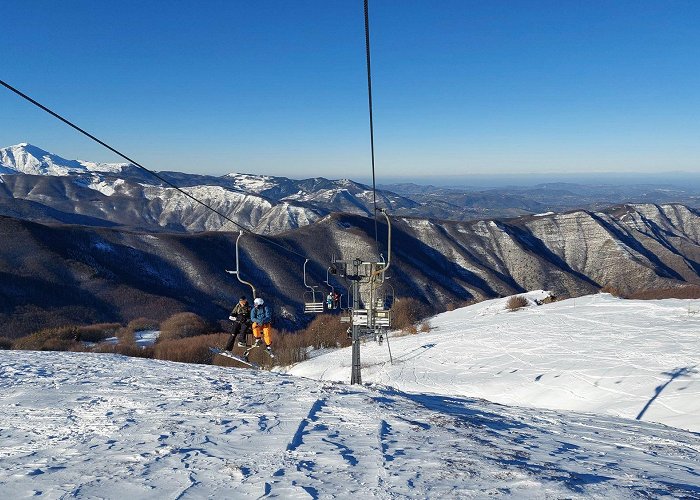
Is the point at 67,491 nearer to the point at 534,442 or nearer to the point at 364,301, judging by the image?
the point at 534,442

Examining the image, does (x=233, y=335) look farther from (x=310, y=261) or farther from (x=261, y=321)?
(x=310, y=261)

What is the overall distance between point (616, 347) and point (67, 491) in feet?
75.2

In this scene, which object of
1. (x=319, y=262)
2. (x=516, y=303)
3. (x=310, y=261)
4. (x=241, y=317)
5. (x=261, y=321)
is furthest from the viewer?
(x=319, y=262)

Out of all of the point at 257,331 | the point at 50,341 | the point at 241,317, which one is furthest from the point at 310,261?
the point at 257,331

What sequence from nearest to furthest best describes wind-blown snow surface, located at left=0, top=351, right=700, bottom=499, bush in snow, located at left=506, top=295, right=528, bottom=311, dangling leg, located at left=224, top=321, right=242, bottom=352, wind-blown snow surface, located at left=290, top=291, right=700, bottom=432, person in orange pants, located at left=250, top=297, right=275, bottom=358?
1. wind-blown snow surface, located at left=0, top=351, right=700, bottom=499
2. person in orange pants, located at left=250, top=297, right=275, bottom=358
3. dangling leg, located at left=224, top=321, right=242, bottom=352
4. wind-blown snow surface, located at left=290, top=291, right=700, bottom=432
5. bush in snow, located at left=506, top=295, right=528, bottom=311

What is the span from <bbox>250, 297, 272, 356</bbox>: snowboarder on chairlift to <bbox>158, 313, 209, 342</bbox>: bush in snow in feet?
104

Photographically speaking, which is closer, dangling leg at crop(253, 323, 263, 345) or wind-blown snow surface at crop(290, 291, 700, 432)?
dangling leg at crop(253, 323, 263, 345)

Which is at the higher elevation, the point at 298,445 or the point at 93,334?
the point at 298,445

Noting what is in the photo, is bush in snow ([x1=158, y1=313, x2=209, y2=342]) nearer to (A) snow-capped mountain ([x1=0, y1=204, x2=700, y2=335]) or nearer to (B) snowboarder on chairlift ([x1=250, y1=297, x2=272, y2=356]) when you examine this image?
(A) snow-capped mountain ([x1=0, y1=204, x2=700, y2=335])

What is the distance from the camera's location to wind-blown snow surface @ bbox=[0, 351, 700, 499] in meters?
5.65

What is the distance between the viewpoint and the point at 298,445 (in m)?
7.11

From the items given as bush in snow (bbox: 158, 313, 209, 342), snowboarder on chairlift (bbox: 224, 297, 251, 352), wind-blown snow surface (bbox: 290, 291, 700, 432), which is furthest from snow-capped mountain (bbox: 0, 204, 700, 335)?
snowboarder on chairlift (bbox: 224, 297, 251, 352)

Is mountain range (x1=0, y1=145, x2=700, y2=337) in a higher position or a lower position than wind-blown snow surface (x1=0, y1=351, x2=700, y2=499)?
lower

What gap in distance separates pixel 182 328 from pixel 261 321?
3544 cm
